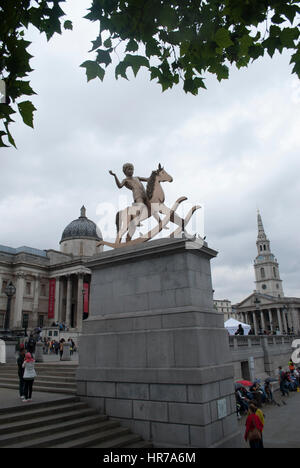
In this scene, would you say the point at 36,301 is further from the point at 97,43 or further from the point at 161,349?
the point at 97,43

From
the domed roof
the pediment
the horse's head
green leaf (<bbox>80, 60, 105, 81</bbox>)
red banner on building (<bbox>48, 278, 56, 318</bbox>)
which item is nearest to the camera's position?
green leaf (<bbox>80, 60, 105, 81</bbox>)

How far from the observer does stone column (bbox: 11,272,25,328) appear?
60.8 meters

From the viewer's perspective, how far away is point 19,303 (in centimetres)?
6206

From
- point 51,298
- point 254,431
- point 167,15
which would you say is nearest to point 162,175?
point 167,15

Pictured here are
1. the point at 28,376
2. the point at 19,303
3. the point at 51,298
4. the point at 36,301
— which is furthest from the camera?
the point at 51,298

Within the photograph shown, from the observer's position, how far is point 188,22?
17.3 ft

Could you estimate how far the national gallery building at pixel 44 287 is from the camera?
62438 mm

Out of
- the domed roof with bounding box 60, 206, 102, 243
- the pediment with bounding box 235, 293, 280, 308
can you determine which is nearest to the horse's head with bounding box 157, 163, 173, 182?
the domed roof with bounding box 60, 206, 102, 243

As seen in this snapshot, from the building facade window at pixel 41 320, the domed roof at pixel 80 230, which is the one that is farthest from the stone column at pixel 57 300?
the domed roof at pixel 80 230

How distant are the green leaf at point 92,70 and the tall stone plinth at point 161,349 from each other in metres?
5.02

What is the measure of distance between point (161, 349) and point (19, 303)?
2347 inches

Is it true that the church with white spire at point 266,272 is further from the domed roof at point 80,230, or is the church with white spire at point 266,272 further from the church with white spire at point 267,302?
the domed roof at point 80,230

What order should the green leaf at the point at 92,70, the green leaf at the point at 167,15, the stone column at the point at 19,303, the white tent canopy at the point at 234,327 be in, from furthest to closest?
the stone column at the point at 19,303 → the white tent canopy at the point at 234,327 → the green leaf at the point at 92,70 → the green leaf at the point at 167,15

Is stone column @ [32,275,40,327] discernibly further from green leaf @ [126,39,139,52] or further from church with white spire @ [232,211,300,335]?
green leaf @ [126,39,139,52]
